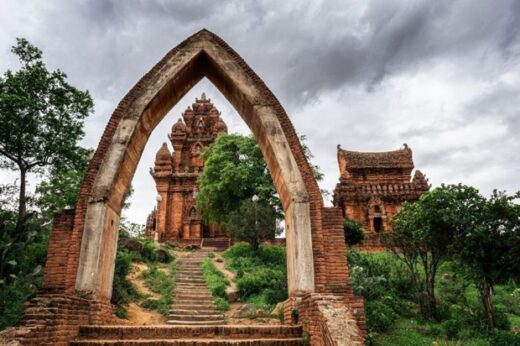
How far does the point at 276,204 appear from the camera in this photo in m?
20.9

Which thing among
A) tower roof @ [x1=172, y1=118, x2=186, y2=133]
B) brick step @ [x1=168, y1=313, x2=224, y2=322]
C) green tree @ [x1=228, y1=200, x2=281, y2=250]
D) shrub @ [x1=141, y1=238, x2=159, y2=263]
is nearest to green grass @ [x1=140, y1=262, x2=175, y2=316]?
brick step @ [x1=168, y1=313, x2=224, y2=322]

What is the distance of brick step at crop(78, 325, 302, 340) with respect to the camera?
5.77m

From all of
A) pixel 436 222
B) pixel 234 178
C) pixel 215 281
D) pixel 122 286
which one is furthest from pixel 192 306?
pixel 234 178

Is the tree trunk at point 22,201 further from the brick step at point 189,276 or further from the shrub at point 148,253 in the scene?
the shrub at point 148,253

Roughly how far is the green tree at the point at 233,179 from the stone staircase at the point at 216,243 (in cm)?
358

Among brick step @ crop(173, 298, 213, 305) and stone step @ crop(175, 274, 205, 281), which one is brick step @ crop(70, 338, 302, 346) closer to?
brick step @ crop(173, 298, 213, 305)

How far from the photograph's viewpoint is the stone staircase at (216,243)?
27.2 meters

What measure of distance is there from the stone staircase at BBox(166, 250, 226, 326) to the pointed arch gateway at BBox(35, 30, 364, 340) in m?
4.40

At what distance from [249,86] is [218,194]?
15288 mm

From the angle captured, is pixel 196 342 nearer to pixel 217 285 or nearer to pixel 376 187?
pixel 217 285

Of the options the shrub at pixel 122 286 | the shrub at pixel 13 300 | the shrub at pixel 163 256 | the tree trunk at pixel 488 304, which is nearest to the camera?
the shrub at pixel 13 300

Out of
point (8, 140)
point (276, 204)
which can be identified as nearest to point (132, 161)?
point (8, 140)

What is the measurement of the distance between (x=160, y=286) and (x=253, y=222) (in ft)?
22.1

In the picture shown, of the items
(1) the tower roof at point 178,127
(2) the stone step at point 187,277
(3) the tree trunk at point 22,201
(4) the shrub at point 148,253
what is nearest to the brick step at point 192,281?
(2) the stone step at point 187,277
